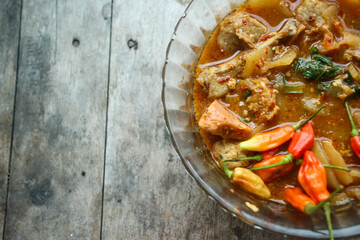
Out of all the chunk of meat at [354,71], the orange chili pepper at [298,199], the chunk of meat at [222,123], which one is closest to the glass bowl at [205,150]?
the orange chili pepper at [298,199]

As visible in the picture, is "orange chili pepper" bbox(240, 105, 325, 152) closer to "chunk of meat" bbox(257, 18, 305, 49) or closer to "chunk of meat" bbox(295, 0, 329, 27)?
"chunk of meat" bbox(257, 18, 305, 49)

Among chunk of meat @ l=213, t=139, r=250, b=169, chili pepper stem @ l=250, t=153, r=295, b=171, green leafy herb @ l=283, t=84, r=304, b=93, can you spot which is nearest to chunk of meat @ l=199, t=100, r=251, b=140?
chunk of meat @ l=213, t=139, r=250, b=169

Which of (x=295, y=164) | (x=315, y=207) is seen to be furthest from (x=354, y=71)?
(x=315, y=207)

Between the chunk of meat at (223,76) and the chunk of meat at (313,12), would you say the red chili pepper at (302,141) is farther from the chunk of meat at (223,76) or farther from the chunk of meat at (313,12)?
the chunk of meat at (313,12)

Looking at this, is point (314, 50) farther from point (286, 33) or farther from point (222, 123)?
point (222, 123)

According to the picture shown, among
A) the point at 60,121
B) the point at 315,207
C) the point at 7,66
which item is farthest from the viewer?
the point at 7,66

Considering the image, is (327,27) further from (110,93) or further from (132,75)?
(110,93)

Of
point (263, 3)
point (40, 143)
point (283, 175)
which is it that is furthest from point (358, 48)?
point (40, 143)
